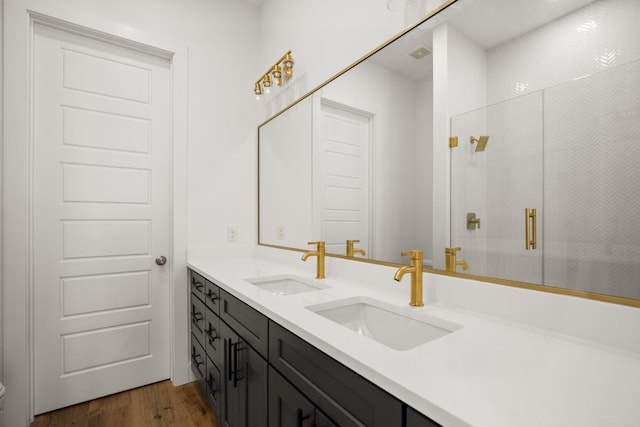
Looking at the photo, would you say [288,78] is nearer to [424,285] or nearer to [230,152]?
[230,152]

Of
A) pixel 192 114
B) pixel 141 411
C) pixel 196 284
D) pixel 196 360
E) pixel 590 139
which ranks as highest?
pixel 192 114

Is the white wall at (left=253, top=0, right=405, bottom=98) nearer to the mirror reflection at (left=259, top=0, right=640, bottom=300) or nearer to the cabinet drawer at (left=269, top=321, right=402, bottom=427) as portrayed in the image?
the mirror reflection at (left=259, top=0, right=640, bottom=300)

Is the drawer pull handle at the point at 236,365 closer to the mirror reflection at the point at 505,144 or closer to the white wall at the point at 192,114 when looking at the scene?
the mirror reflection at the point at 505,144

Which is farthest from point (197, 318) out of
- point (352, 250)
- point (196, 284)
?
point (352, 250)

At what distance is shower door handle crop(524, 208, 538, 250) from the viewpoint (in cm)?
88

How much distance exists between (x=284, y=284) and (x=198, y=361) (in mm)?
826

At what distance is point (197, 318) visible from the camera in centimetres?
198

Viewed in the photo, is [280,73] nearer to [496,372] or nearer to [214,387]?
[214,387]

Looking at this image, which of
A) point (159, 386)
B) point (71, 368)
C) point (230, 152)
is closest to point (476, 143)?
point (230, 152)

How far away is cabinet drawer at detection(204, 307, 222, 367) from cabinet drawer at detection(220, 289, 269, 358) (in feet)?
0.47

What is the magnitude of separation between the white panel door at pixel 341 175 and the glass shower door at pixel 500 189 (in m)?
0.47

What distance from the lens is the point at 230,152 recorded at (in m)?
2.42

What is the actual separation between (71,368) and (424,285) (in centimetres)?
218

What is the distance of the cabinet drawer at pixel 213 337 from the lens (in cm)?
153
